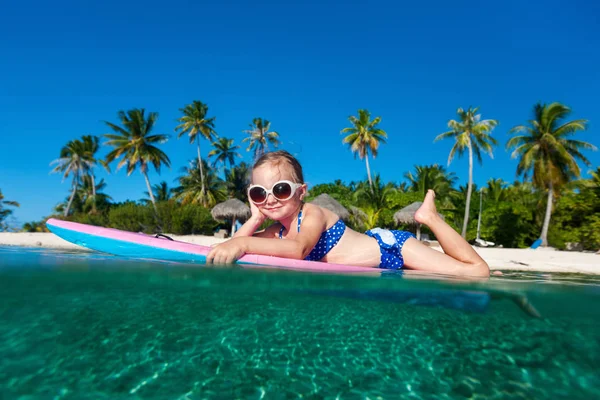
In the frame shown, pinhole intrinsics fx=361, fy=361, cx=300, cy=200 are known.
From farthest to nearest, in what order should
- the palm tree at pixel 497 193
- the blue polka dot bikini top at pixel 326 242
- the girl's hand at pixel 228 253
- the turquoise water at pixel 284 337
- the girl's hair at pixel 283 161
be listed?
the palm tree at pixel 497 193, the blue polka dot bikini top at pixel 326 242, the girl's hair at pixel 283 161, the girl's hand at pixel 228 253, the turquoise water at pixel 284 337

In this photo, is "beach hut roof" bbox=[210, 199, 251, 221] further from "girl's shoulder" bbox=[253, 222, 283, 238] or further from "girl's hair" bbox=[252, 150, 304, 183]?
"girl's hair" bbox=[252, 150, 304, 183]

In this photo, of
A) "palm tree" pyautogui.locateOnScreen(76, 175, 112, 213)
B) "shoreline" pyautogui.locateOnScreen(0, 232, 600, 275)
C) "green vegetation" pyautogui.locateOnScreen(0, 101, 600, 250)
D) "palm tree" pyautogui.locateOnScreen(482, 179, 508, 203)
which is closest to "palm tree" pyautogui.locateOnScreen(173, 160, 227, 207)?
"green vegetation" pyautogui.locateOnScreen(0, 101, 600, 250)

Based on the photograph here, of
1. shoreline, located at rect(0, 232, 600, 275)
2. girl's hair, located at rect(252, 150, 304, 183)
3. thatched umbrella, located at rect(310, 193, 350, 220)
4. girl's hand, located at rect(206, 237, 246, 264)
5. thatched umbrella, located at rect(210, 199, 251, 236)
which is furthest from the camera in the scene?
thatched umbrella, located at rect(210, 199, 251, 236)

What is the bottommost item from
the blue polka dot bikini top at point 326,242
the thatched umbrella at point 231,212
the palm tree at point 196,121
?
the blue polka dot bikini top at point 326,242

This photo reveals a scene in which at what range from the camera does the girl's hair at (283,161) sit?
3096mm

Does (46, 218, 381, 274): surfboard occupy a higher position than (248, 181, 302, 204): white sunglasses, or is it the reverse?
(248, 181, 302, 204): white sunglasses

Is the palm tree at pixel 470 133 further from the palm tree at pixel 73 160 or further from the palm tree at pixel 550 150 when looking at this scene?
the palm tree at pixel 73 160

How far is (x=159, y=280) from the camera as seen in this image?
8.46ft

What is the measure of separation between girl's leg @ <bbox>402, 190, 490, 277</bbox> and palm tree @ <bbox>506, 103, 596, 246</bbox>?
2399cm

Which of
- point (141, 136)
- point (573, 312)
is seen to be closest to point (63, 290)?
point (573, 312)

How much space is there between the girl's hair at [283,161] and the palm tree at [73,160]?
41865 millimetres

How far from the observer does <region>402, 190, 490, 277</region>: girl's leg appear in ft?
10.6

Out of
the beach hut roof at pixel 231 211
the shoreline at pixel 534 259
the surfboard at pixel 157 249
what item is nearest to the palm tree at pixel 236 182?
the beach hut roof at pixel 231 211

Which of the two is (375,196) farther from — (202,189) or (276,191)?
(276,191)
